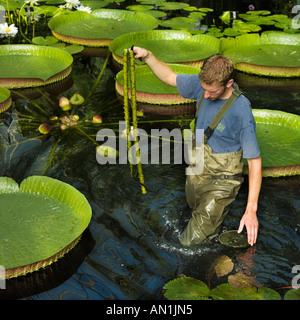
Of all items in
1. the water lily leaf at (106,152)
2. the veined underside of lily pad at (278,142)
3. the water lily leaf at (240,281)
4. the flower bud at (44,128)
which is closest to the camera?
the water lily leaf at (240,281)

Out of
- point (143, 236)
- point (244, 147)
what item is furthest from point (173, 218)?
point (244, 147)

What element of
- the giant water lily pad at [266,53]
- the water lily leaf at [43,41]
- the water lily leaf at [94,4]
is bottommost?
the giant water lily pad at [266,53]

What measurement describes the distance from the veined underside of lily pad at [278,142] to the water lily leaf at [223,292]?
1457 mm

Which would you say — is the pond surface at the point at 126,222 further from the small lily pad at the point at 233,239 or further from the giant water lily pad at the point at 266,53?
the giant water lily pad at the point at 266,53

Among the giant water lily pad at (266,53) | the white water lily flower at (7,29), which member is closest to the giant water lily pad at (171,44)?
the giant water lily pad at (266,53)

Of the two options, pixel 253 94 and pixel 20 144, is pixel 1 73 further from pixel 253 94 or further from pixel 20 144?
pixel 253 94

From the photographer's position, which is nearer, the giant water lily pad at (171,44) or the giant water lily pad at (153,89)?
the giant water lily pad at (153,89)

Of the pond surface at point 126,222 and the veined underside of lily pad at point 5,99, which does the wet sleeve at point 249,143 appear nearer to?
the pond surface at point 126,222

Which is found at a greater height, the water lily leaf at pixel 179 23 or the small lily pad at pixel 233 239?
the water lily leaf at pixel 179 23

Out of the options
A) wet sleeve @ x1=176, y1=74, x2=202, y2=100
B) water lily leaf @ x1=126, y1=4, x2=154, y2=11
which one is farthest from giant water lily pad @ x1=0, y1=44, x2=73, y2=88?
wet sleeve @ x1=176, y1=74, x2=202, y2=100

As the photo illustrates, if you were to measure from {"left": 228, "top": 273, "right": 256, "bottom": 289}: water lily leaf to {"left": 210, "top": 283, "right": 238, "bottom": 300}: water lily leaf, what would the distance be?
10 centimetres

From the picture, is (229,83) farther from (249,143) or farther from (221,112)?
(249,143)

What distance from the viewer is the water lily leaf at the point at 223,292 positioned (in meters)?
3.04

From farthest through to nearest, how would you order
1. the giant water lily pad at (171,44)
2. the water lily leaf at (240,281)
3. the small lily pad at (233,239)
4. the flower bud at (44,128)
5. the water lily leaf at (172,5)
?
1. the water lily leaf at (172,5)
2. the giant water lily pad at (171,44)
3. the flower bud at (44,128)
4. the small lily pad at (233,239)
5. the water lily leaf at (240,281)
